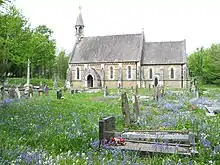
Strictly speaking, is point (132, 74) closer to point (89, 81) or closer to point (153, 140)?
point (89, 81)

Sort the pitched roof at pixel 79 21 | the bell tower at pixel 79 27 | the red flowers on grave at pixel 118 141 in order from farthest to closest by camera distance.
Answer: the pitched roof at pixel 79 21 < the bell tower at pixel 79 27 < the red flowers on grave at pixel 118 141

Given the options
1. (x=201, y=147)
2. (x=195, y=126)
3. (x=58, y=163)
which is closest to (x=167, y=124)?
(x=195, y=126)

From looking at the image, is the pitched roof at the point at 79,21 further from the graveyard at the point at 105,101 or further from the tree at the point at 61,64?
the tree at the point at 61,64

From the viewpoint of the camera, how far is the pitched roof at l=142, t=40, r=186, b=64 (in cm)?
4620

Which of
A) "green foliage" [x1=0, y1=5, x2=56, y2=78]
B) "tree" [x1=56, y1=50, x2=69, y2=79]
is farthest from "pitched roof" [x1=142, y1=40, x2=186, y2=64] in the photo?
"tree" [x1=56, y1=50, x2=69, y2=79]

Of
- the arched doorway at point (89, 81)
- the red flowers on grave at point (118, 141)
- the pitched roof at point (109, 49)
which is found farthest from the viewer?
the arched doorway at point (89, 81)

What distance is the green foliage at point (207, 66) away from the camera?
5814 centimetres

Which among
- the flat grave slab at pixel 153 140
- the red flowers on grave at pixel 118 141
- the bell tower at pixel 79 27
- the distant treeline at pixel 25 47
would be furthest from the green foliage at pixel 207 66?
the red flowers on grave at pixel 118 141

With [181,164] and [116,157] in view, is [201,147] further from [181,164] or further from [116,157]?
[116,157]

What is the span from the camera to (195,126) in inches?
339

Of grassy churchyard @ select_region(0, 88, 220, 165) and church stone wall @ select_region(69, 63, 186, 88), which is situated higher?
church stone wall @ select_region(69, 63, 186, 88)

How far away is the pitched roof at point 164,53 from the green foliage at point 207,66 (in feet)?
26.4

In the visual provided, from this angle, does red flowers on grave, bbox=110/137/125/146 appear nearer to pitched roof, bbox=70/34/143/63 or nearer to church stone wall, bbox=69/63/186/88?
church stone wall, bbox=69/63/186/88

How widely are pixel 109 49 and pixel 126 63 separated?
479 centimetres
